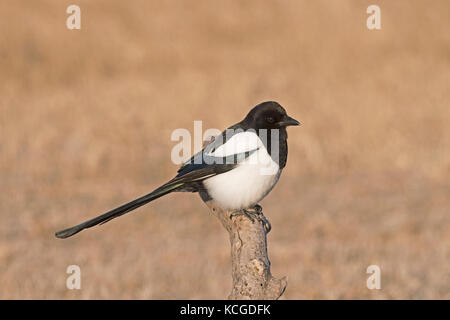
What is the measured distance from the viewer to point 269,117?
15.9 feet

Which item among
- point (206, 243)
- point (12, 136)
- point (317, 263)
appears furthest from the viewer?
point (12, 136)

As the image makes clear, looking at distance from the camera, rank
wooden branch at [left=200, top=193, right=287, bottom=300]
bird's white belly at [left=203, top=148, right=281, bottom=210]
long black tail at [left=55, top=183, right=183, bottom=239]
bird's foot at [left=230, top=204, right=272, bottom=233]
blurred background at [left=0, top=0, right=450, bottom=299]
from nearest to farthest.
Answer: long black tail at [left=55, top=183, right=183, bottom=239] < wooden branch at [left=200, top=193, right=287, bottom=300] < bird's white belly at [left=203, top=148, right=281, bottom=210] < bird's foot at [left=230, top=204, right=272, bottom=233] < blurred background at [left=0, top=0, right=450, bottom=299]

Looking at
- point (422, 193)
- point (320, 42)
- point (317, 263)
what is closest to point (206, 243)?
point (317, 263)

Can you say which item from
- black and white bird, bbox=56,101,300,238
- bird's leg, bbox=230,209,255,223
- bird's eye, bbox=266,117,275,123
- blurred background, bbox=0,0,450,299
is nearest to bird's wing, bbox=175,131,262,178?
black and white bird, bbox=56,101,300,238

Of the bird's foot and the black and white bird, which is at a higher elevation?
the black and white bird

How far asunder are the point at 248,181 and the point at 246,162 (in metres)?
0.13

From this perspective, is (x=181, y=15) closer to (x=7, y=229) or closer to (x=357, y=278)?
(x=7, y=229)

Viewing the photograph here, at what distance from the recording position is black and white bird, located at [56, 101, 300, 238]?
15.8 feet

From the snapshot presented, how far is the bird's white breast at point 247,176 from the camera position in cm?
479

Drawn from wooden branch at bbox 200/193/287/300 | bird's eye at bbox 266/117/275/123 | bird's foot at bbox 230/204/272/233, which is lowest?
wooden branch at bbox 200/193/287/300

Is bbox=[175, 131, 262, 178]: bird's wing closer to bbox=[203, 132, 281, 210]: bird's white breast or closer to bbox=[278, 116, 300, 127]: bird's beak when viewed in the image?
bbox=[203, 132, 281, 210]: bird's white breast

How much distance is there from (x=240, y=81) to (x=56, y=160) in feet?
17.0

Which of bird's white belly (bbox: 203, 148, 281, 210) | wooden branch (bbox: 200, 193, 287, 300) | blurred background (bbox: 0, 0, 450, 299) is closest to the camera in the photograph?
wooden branch (bbox: 200, 193, 287, 300)

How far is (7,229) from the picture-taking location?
1263 centimetres
